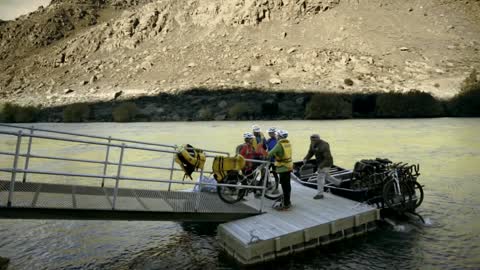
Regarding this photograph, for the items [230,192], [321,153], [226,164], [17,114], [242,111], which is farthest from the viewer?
[17,114]

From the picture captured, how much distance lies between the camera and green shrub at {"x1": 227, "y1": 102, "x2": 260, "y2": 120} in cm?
6969

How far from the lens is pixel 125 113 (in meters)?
71.6

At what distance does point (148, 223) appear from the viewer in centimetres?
1188

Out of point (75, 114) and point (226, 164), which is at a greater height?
point (226, 164)

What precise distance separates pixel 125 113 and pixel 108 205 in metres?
65.9

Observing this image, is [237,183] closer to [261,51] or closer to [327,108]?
[327,108]

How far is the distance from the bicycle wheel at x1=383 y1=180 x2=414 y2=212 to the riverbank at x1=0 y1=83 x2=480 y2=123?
55.8 meters

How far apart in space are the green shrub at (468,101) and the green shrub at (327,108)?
15.1 meters

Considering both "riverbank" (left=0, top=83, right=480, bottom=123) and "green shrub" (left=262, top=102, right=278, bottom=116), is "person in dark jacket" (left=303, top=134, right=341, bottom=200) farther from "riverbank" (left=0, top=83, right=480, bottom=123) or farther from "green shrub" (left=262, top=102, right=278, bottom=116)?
"green shrub" (left=262, top=102, right=278, bottom=116)

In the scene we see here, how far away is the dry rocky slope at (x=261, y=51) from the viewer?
8000 cm

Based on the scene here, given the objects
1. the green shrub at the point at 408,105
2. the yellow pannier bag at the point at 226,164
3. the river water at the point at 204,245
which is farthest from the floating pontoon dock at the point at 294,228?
the green shrub at the point at 408,105

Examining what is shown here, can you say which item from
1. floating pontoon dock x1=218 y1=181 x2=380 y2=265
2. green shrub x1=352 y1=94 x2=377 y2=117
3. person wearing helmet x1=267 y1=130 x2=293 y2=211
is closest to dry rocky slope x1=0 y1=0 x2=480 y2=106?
green shrub x1=352 y1=94 x2=377 y2=117

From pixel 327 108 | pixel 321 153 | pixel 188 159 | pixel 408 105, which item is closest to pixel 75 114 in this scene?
pixel 327 108

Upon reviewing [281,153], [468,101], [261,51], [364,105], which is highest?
[261,51]
